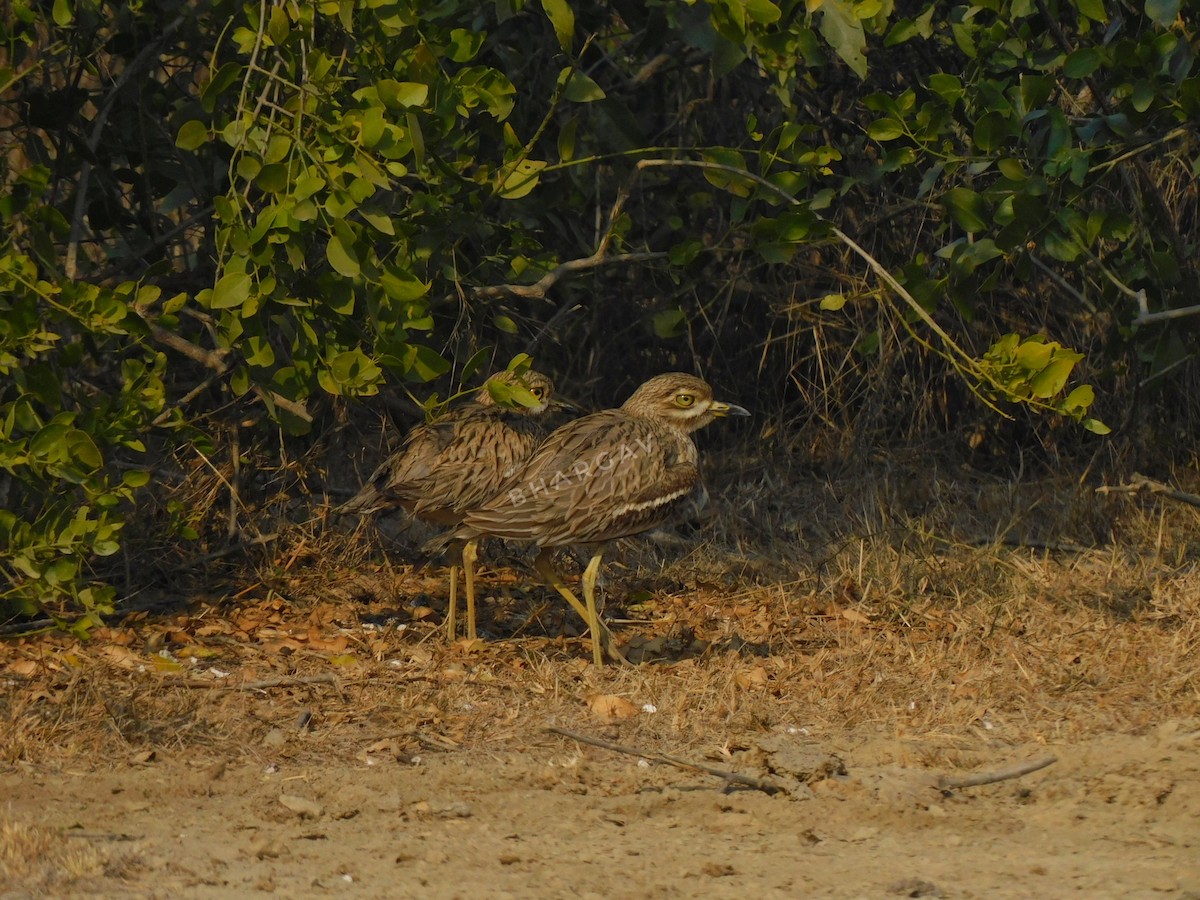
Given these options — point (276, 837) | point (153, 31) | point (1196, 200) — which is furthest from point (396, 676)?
point (1196, 200)

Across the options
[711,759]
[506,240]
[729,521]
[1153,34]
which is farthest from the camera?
[729,521]

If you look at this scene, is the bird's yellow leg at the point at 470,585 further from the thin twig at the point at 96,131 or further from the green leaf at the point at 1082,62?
the green leaf at the point at 1082,62

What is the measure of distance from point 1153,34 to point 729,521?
10.3 ft

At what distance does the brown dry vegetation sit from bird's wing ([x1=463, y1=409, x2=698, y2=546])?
1.62ft

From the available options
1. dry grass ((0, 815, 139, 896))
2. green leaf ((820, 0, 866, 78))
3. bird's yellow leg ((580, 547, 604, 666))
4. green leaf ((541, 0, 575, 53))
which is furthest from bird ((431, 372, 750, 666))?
dry grass ((0, 815, 139, 896))

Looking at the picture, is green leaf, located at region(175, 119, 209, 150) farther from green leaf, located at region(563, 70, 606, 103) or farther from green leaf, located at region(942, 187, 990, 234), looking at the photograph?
green leaf, located at region(942, 187, 990, 234)

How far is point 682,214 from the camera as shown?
29.6 feet

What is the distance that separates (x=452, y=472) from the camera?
7008 millimetres

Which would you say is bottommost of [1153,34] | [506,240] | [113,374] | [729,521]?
[729,521]

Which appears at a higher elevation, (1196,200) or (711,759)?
(1196,200)

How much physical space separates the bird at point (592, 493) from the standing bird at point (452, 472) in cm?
12

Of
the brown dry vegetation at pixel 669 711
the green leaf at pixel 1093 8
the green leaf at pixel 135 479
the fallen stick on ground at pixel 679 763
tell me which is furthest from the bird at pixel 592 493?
the green leaf at pixel 1093 8

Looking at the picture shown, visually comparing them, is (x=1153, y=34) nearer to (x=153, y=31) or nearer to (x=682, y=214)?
(x=682, y=214)

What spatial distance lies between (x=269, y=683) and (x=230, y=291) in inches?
57.7
